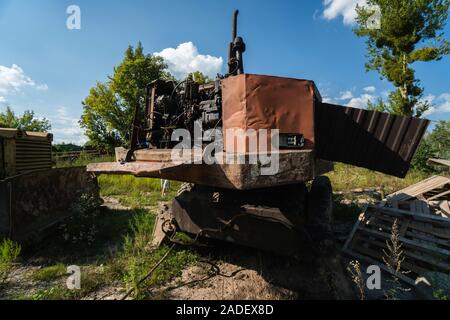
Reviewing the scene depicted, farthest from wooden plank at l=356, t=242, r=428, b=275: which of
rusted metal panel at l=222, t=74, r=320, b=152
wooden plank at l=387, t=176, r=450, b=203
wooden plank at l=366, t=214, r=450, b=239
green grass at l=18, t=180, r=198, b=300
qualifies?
green grass at l=18, t=180, r=198, b=300

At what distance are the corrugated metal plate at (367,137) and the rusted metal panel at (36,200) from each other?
13.7 ft

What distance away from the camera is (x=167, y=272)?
3018 mm

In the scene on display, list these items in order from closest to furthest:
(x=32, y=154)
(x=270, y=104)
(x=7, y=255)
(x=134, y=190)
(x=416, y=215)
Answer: (x=270, y=104) → (x=7, y=255) → (x=416, y=215) → (x=32, y=154) → (x=134, y=190)

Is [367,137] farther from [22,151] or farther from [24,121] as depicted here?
[24,121]

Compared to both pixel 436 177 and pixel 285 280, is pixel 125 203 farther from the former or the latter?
pixel 436 177

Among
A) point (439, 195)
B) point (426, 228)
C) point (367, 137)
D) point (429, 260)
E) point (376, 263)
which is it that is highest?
point (367, 137)

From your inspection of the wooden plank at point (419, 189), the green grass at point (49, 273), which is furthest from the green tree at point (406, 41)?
the green grass at point (49, 273)

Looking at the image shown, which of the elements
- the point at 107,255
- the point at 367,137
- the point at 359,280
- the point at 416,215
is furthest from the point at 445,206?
the point at 107,255

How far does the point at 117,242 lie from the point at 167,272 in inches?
56.8

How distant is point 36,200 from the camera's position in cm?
401

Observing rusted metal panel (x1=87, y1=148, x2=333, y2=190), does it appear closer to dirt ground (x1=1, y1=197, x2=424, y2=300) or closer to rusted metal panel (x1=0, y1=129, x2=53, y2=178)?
dirt ground (x1=1, y1=197, x2=424, y2=300)

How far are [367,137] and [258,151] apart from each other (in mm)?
1683

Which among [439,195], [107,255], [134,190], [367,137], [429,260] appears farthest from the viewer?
[134,190]
